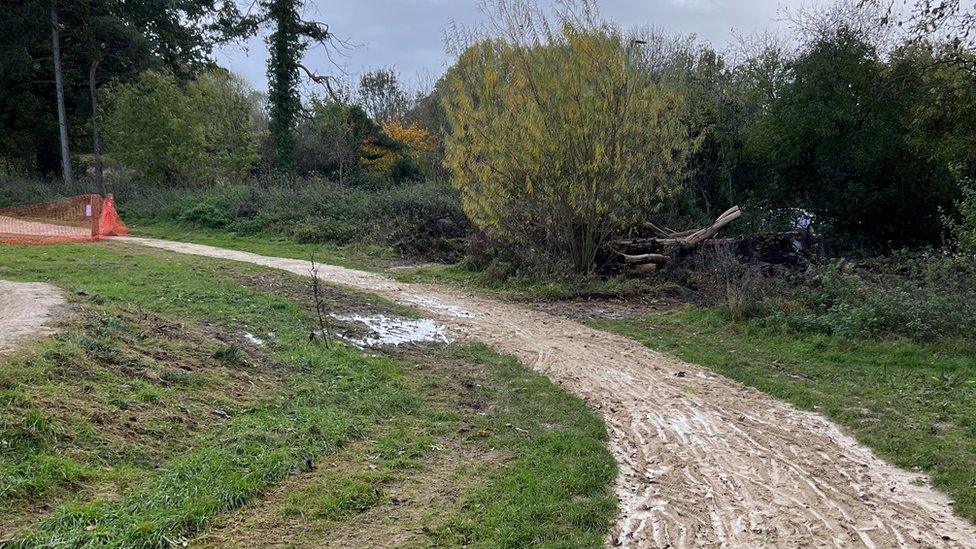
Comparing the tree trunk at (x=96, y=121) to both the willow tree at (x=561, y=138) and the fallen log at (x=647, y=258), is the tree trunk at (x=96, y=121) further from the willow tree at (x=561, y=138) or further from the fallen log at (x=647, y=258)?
the fallen log at (x=647, y=258)

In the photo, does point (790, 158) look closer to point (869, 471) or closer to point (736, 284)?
point (736, 284)

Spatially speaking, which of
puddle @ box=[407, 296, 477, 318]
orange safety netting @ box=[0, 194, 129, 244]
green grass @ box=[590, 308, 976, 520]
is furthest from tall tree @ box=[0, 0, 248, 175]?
green grass @ box=[590, 308, 976, 520]

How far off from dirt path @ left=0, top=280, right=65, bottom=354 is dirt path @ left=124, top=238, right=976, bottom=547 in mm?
5152

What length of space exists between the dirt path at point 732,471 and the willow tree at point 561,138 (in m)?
5.28

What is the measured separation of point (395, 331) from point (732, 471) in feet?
18.0

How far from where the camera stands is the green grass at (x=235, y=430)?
12.4ft

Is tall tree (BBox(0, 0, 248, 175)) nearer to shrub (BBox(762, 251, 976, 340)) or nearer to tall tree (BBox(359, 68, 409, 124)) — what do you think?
tall tree (BBox(359, 68, 409, 124))

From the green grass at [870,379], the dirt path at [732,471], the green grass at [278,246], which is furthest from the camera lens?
the green grass at [278,246]

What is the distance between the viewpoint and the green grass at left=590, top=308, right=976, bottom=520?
519cm

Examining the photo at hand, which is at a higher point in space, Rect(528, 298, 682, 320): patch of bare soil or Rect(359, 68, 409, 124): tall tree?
Rect(359, 68, 409, 124): tall tree

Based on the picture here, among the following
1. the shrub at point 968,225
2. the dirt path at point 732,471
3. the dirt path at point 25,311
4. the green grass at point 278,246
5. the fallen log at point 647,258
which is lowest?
the dirt path at point 732,471

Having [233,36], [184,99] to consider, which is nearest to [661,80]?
[184,99]

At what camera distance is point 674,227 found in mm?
17422

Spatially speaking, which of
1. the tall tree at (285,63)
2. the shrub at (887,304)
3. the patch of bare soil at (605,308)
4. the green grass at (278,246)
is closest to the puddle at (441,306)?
the patch of bare soil at (605,308)
